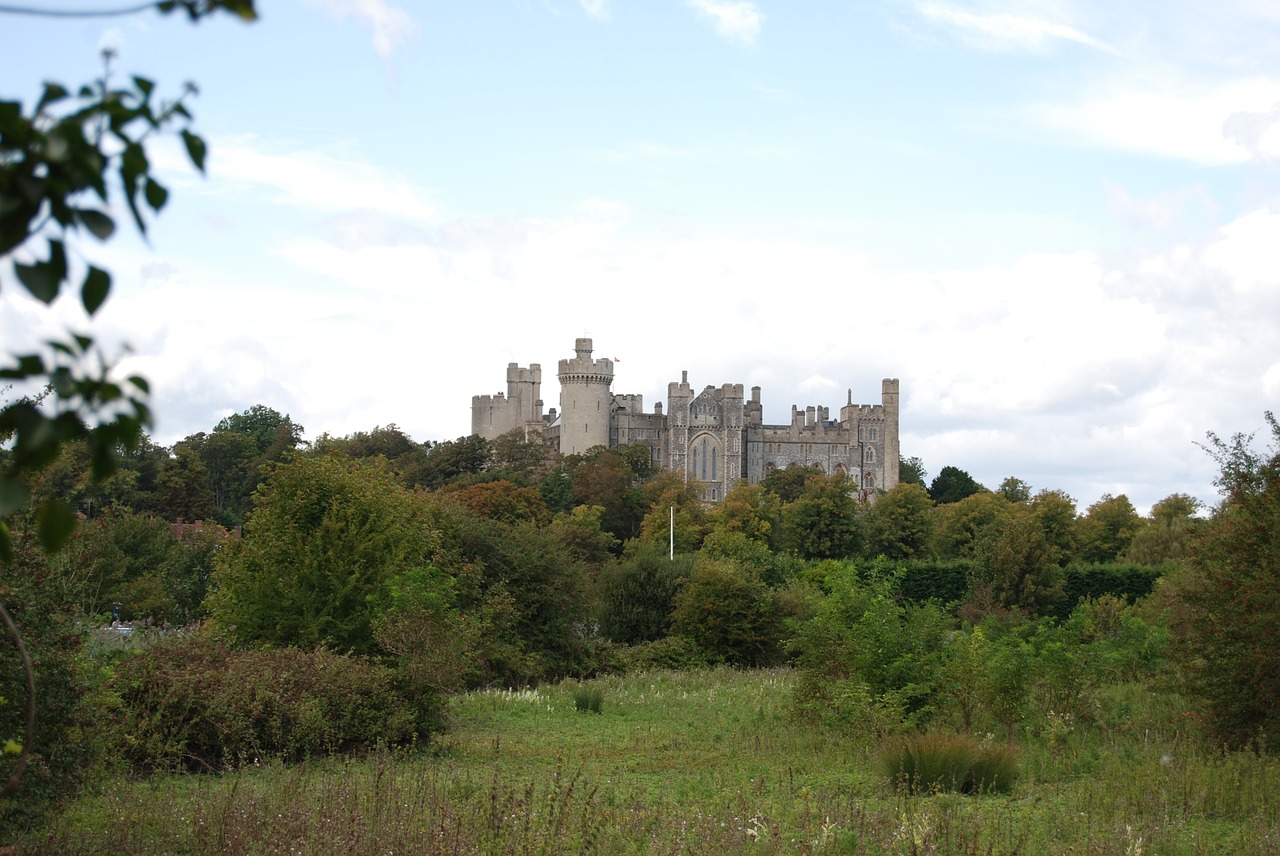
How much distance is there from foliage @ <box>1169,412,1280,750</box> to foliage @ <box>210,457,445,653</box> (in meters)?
11.0

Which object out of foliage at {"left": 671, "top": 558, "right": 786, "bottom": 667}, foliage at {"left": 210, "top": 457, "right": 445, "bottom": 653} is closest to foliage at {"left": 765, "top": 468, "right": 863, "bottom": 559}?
foliage at {"left": 671, "top": 558, "right": 786, "bottom": 667}

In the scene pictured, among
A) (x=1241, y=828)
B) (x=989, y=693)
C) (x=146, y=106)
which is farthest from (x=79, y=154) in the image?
(x=989, y=693)

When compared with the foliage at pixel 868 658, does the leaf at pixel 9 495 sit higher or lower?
higher

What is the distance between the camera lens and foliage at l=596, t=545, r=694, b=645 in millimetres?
34875

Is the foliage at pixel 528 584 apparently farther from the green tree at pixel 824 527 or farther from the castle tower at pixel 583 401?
the castle tower at pixel 583 401

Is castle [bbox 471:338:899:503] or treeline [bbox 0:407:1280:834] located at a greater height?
castle [bbox 471:338:899:503]

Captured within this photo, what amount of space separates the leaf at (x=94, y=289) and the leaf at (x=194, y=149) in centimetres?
33

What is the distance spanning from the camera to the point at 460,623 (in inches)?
659

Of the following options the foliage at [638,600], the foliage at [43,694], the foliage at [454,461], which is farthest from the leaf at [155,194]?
the foliage at [454,461]

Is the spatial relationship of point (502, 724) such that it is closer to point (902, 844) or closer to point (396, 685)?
point (396, 685)

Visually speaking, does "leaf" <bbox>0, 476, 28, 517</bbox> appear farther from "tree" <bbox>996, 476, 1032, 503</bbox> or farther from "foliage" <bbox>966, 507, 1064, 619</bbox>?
"tree" <bbox>996, 476, 1032, 503</bbox>

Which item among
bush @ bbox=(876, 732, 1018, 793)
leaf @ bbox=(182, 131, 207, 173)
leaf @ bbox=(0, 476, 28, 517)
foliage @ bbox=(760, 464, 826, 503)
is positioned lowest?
bush @ bbox=(876, 732, 1018, 793)

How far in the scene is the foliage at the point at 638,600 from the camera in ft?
114

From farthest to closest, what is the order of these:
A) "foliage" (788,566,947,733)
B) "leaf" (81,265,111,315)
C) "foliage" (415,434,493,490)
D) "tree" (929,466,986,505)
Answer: "tree" (929,466,986,505) → "foliage" (415,434,493,490) → "foliage" (788,566,947,733) → "leaf" (81,265,111,315)
